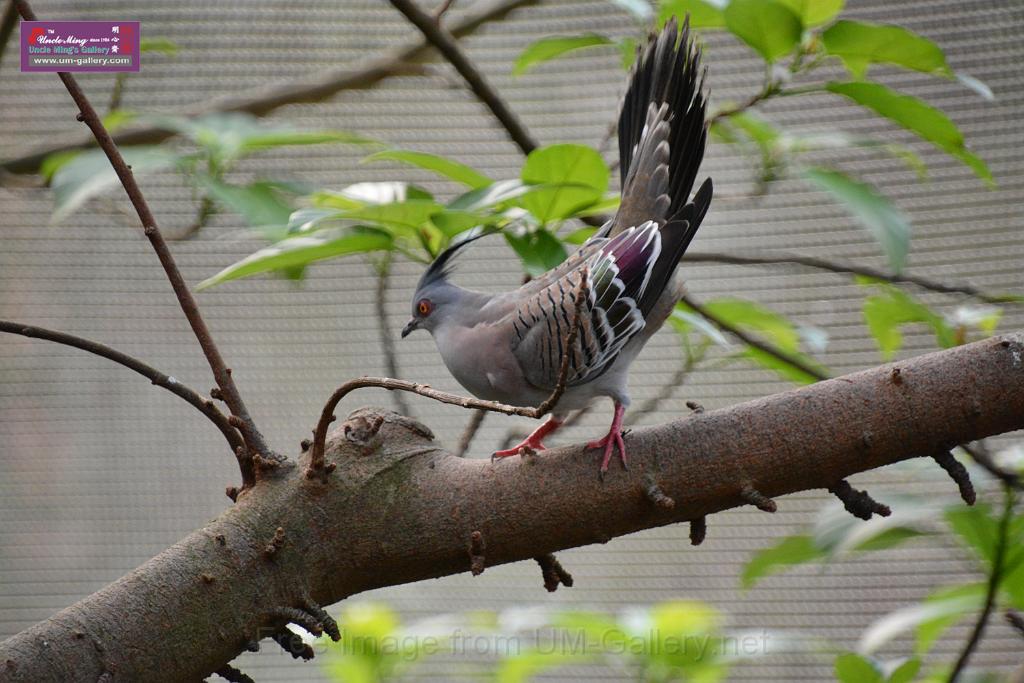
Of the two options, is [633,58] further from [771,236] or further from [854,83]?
[771,236]

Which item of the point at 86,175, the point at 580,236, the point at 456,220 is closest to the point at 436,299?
the point at 580,236

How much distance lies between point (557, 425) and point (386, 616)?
62 centimetres

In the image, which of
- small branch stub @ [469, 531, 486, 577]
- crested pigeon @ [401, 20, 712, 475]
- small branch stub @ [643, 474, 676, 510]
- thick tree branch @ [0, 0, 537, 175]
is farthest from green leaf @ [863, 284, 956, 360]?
thick tree branch @ [0, 0, 537, 175]

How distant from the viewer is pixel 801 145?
124 centimetres

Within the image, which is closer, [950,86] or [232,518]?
[232,518]

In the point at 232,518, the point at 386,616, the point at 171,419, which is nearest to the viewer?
the point at 232,518

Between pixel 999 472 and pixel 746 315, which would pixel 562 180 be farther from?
pixel 999 472

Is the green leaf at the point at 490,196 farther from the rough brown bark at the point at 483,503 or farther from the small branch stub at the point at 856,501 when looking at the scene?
the small branch stub at the point at 856,501

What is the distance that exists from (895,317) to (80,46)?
41.7 inches

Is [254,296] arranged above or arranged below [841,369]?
above

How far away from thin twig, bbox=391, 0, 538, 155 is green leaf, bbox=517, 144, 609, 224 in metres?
0.23

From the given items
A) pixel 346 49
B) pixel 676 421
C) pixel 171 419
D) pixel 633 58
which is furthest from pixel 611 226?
pixel 171 419

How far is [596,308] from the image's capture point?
1.03m

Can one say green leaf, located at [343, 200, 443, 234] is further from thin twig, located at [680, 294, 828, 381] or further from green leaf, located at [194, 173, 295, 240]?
thin twig, located at [680, 294, 828, 381]
